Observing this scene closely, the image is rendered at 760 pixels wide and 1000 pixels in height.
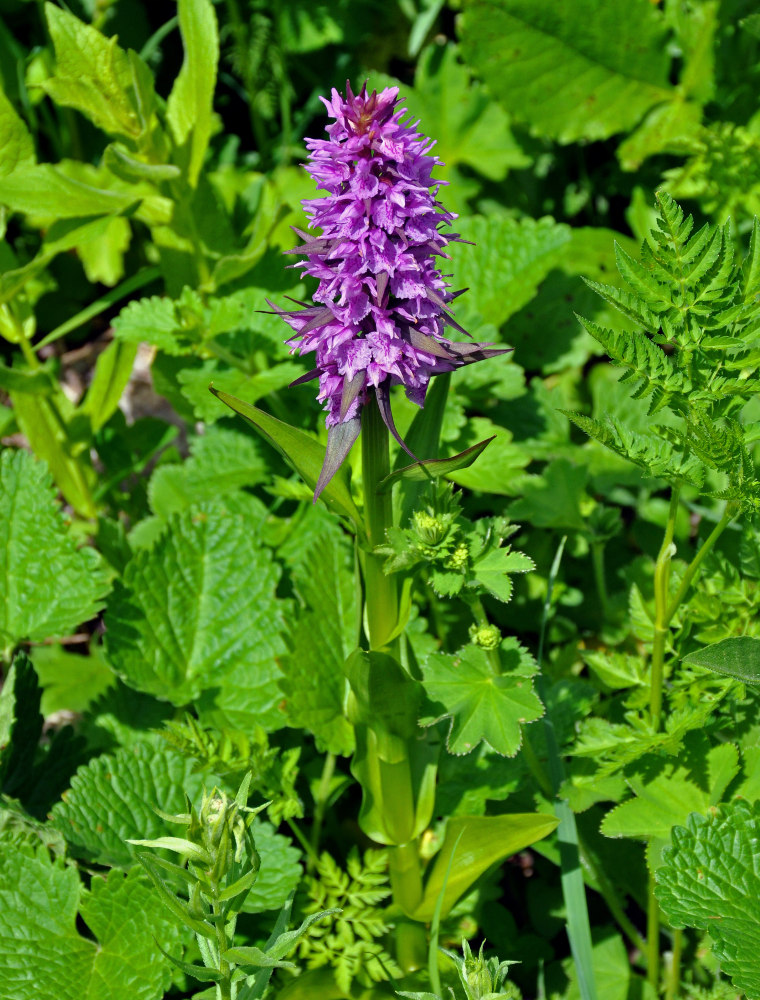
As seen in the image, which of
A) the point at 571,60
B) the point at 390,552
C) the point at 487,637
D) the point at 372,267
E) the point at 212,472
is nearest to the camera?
Result: the point at 372,267

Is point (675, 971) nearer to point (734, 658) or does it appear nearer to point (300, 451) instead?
point (734, 658)

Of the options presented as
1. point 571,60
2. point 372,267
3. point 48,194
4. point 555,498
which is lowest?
point 555,498

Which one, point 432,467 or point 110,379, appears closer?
point 432,467

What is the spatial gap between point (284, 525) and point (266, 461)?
0.81 ft

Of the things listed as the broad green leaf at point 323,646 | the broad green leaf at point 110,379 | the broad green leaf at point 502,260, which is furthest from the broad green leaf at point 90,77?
the broad green leaf at point 323,646

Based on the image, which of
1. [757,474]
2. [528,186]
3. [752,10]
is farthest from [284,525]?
[752,10]

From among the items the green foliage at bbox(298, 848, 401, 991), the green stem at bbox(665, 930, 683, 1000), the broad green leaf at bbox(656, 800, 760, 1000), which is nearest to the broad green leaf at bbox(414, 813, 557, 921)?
the green foliage at bbox(298, 848, 401, 991)

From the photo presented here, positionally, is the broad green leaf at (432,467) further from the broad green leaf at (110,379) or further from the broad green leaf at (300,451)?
the broad green leaf at (110,379)

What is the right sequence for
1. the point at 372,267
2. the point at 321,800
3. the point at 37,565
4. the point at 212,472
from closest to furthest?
the point at 372,267 < the point at 321,800 < the point at 37,565 < the point at 212,472

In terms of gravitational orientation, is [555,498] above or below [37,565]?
below

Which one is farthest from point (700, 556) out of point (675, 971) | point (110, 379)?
Result: point (110, 379)

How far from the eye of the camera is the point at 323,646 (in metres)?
2.34

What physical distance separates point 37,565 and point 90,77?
4.62ft

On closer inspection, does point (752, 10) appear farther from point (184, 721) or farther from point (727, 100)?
point (184, 721)
